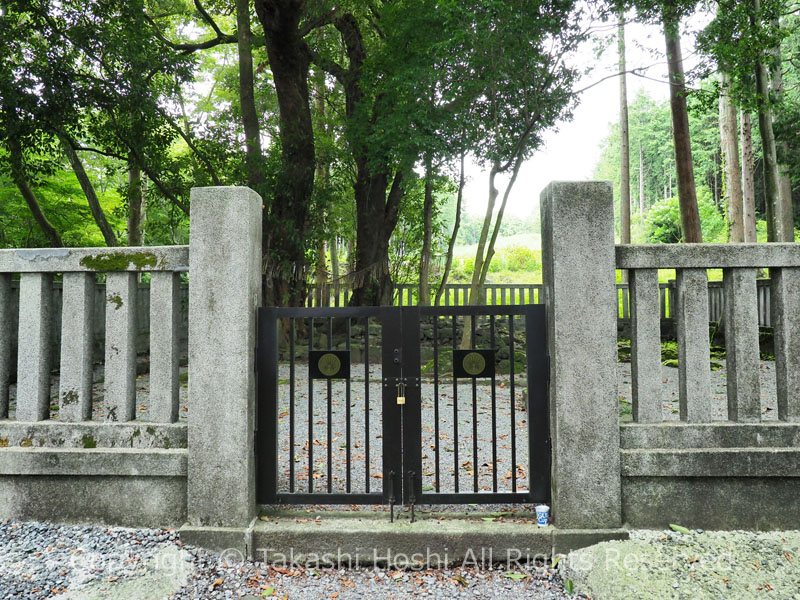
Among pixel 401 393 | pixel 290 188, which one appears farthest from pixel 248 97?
pixel 401 393

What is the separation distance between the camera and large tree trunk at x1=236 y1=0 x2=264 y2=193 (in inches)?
397

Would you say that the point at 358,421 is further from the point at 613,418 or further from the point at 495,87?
the point at 495,87

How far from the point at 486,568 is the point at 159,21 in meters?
15.5

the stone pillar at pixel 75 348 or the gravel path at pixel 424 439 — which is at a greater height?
the stone pillar at pixel 75 348

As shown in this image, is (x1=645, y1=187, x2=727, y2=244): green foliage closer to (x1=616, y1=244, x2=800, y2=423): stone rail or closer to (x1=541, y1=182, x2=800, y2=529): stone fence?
(x1=616, y1=244, x2=800, y2=423): stone rail

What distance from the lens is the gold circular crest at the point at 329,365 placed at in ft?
11.6

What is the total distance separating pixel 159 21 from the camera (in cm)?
1388

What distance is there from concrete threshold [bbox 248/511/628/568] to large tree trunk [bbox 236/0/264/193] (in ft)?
26.2

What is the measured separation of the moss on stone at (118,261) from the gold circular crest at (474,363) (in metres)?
2.26

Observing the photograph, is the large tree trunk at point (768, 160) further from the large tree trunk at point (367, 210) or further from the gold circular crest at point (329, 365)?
the gold circular crest at point (329, 365)

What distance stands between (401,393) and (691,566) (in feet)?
6.61

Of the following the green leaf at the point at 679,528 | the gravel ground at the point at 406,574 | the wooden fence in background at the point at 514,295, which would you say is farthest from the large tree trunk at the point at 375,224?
the green leaf at the point at 679,528

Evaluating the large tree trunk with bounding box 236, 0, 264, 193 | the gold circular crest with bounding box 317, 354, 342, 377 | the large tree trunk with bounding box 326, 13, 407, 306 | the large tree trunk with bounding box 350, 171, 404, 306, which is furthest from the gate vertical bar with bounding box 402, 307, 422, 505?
the large tree trunk with bounding box 350, 171, 404, 306

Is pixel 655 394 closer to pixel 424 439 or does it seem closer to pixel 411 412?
pixel 411 412
